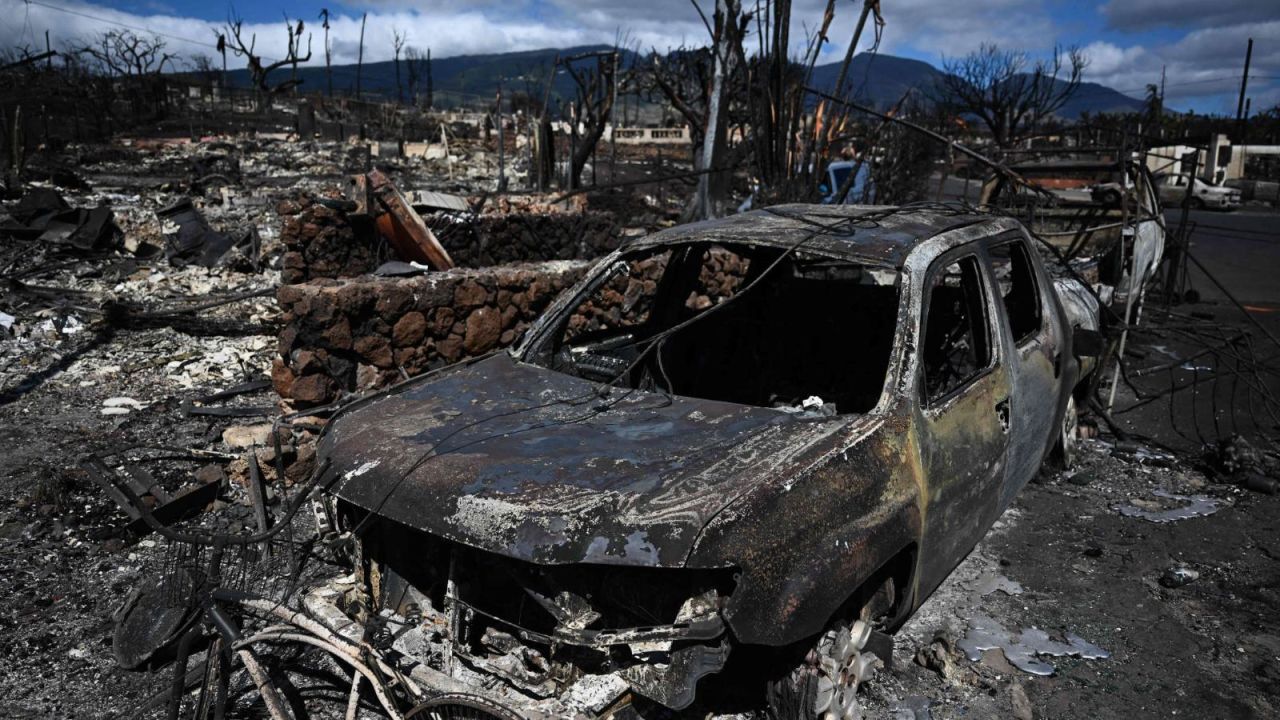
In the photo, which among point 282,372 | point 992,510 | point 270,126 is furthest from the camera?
point 270,126

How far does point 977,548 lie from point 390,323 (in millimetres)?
3832

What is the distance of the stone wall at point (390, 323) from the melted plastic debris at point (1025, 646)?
378cm

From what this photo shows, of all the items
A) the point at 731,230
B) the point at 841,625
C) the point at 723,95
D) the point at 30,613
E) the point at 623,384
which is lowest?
the point at 30,613

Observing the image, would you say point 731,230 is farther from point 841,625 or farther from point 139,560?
point 139,560

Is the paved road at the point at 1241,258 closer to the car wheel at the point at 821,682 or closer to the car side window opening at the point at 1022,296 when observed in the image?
the car side window opening at the point at 1022,296

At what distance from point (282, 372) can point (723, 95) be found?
6.56 metres

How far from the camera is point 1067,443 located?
5184 mm

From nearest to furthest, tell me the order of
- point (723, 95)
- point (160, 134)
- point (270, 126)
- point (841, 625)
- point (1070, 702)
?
point (841, 625) < point (1070, 702) < point (723, 95) < point (160, 134) < point (270, 126)

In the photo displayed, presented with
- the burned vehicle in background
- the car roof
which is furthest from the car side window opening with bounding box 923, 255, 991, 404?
the burned vehicle in background

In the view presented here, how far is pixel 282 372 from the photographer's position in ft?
17.2

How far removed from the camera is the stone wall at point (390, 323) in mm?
5234

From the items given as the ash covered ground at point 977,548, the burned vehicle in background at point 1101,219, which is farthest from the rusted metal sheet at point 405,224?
the burned vehicle in background at point 1101,219

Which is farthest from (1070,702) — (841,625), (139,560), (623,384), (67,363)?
(67,363)

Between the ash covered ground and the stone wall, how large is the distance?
1.64 ft
